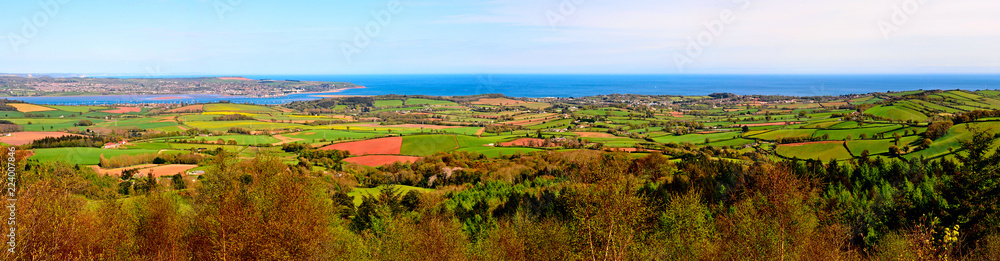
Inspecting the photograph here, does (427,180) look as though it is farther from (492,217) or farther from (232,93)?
(232,93)

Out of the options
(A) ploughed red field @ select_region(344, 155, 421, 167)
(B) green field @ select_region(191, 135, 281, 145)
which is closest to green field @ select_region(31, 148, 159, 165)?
(B) green field @ select_region(191, 135, 281, 145)

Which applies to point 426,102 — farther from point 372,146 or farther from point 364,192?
point 364,192

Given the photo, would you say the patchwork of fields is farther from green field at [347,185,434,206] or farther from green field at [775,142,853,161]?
green field at [347,185,434,206]

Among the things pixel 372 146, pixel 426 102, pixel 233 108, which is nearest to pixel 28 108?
pixel 233 108

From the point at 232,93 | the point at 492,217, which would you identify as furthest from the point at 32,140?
the point at 232,93

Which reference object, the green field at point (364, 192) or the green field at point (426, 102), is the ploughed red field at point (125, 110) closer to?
the green field at point (426, 102)
